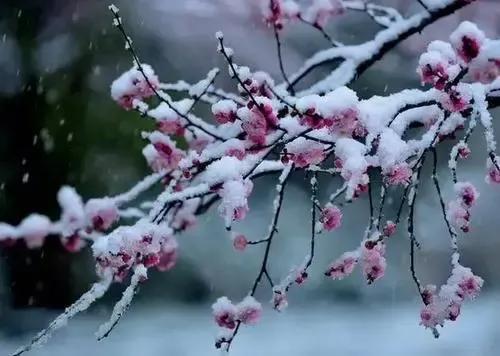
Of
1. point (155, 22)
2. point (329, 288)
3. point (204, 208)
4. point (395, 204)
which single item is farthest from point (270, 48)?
point (204, 208)

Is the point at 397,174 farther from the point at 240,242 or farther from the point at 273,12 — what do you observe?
the point at 273,12

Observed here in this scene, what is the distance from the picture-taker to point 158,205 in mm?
2127

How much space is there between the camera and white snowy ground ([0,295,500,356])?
7.85m

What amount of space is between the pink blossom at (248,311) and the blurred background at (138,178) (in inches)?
213

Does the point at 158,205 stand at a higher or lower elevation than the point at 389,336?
lower

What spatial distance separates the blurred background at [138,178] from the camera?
27.0 ft

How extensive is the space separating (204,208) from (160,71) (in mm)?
7057

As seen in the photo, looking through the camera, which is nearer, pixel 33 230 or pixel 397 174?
pixel 397 174

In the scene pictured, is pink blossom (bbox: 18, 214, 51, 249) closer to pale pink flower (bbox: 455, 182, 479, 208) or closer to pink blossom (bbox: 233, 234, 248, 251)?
pink blossom (bbox: 233, 234, 248, 251)

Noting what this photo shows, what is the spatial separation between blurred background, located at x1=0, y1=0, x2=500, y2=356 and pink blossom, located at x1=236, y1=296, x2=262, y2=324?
213 inches

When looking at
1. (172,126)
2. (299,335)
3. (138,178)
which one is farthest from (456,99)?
(299,335)

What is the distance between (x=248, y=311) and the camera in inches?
93.9

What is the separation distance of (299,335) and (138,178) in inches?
102

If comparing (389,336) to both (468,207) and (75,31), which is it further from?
(468,207)
